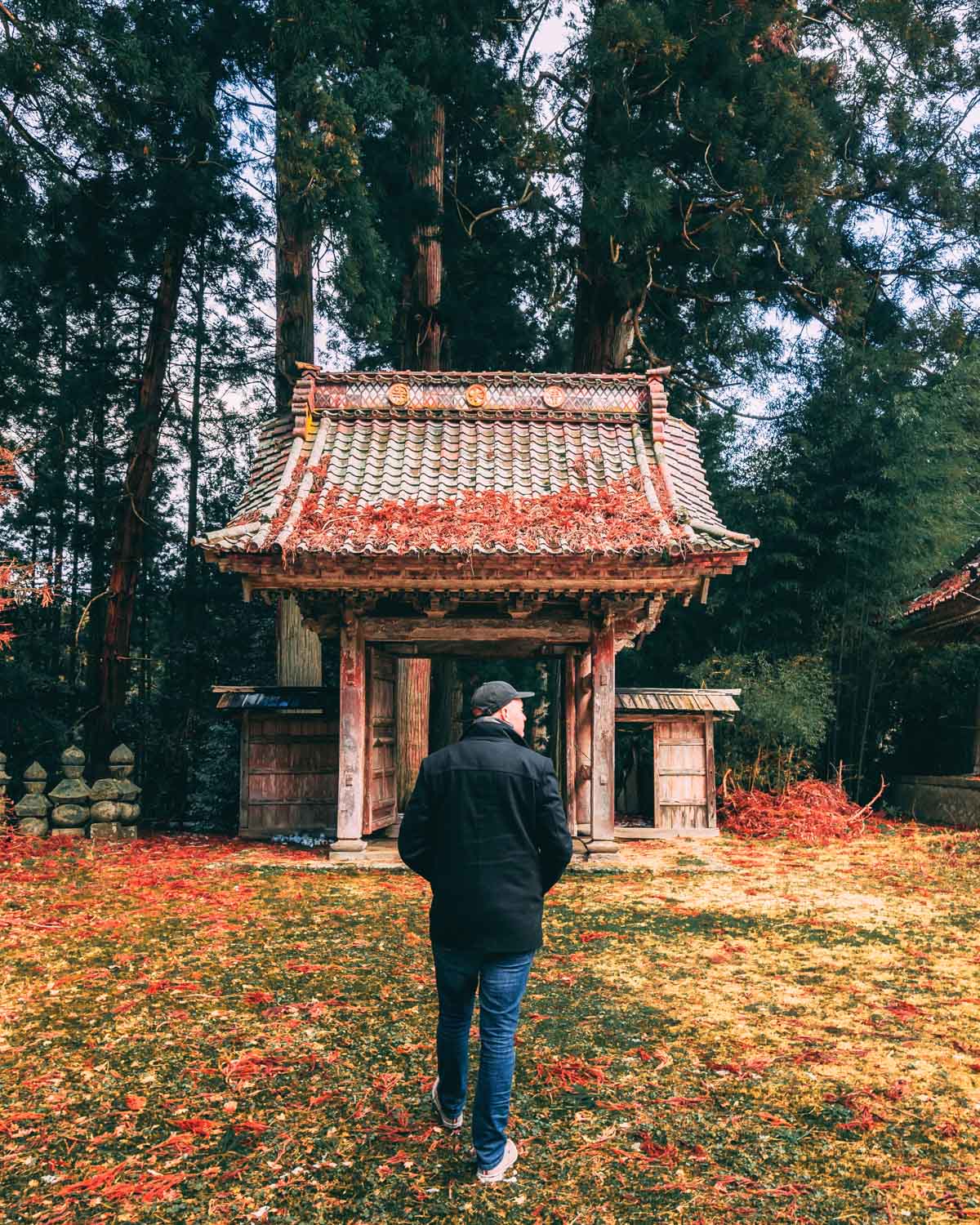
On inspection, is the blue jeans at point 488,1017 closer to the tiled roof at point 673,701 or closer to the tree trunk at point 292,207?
the tiled roof at point 673,701

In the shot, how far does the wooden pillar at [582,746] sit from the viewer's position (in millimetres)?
8828

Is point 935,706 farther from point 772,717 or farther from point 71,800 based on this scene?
point 71,800

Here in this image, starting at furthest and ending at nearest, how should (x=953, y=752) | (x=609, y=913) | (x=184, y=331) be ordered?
(x=184, y=331)
(x=953, y=752)
(x=609, y=913)

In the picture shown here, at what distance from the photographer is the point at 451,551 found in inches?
285

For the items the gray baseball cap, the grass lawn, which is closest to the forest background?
Answer: the grass lawn

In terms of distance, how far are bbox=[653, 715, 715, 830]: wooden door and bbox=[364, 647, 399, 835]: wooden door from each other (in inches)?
134

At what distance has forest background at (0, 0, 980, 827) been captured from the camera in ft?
34.0

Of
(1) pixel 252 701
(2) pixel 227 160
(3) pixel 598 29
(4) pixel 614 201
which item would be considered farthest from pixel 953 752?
(2) pixel 227 160

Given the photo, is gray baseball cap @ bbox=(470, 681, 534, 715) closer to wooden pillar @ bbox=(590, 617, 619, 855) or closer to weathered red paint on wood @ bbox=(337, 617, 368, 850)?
wooden pillar @ bbox=(590, 617, 619, 855)

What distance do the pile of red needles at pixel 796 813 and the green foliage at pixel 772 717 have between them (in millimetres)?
300

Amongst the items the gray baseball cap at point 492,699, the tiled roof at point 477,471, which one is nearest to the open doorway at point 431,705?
the tiled roof at point 477,471

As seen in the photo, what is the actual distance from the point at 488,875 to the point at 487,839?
0.39 ft

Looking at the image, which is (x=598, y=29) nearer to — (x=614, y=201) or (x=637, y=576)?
(x=614, y=201)

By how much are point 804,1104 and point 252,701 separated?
7.84 meters
